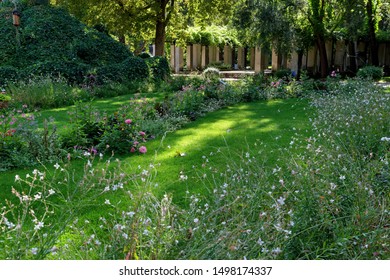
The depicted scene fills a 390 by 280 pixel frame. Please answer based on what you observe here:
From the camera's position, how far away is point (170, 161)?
5.63 metres

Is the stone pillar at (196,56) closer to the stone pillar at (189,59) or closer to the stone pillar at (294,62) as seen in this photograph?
the stone pillar at (189,59)

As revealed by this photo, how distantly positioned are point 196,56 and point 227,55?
2.30 m

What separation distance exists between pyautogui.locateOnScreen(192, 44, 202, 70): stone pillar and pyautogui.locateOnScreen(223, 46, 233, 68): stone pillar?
1.86 meters

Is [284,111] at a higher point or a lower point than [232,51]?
lower

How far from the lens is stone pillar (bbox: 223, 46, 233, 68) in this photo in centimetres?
3231

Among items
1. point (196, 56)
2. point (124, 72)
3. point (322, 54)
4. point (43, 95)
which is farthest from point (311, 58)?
point (43, 95)

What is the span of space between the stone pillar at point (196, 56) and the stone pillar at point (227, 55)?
1.86 metres

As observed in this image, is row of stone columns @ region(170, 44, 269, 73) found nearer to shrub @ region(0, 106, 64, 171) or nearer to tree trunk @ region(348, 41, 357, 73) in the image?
tree trunk @ region(348, 41, 357, 73)

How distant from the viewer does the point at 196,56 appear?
32.2m

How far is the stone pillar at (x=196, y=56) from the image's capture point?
3194 cm

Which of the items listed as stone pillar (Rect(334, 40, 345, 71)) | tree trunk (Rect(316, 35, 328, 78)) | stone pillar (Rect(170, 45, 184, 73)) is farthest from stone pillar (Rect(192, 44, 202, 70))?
tree trunk (Rect(316, 35, 328, 78))
